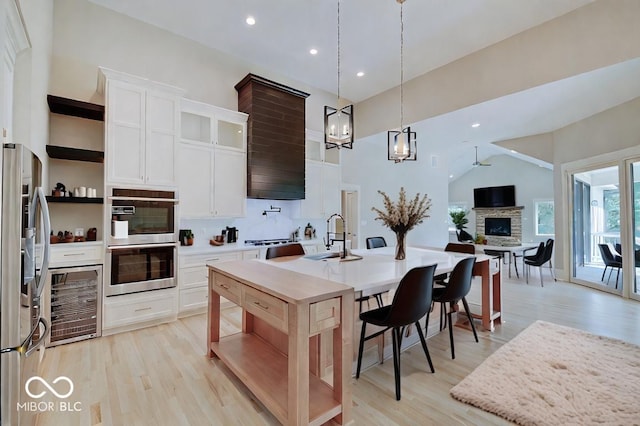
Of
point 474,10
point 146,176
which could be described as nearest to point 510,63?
point 474,10

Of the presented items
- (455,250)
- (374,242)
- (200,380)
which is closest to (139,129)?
(200,380)

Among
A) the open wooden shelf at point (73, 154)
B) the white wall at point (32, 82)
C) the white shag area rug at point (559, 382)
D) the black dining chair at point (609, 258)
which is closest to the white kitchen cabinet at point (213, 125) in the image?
the open wooden shelf at point (73, 154)

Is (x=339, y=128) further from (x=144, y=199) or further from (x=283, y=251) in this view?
(x=144, y=199)

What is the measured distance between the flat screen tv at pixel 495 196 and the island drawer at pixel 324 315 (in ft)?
35.3

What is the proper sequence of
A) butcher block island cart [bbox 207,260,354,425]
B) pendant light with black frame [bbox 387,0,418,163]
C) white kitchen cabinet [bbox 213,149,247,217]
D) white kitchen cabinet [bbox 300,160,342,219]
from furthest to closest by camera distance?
white kitchen cabinet [bbox 300,160,342,219]
white kitchen cabinet [bbox 213,149,247,217]
pendant light with black frame [bbox 387,0,418,163]
butcher block island cart [bbox 207,260,354,425]

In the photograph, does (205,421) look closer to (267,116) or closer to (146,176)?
(146,176)

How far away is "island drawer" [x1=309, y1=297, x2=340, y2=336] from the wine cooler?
276cm

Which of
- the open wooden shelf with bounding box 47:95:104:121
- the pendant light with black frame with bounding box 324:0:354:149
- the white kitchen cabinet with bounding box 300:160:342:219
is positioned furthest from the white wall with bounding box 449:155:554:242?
the open wooden shelf with bounding box 47:95:104:121

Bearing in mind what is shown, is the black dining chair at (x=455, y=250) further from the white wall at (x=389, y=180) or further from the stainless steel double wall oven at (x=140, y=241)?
the stainless steel double wall oven at (x=140, y=241)

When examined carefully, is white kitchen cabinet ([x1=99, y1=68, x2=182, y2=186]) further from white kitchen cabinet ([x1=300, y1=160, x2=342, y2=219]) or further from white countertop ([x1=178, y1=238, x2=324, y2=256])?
white kitchen cabinet ([x1=300, y1=160, x2=342, y2=219])

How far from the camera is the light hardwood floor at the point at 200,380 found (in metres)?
1.88

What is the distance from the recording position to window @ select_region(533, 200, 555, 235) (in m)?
9.58

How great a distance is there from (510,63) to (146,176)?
517 cm

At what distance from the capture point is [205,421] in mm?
1835
